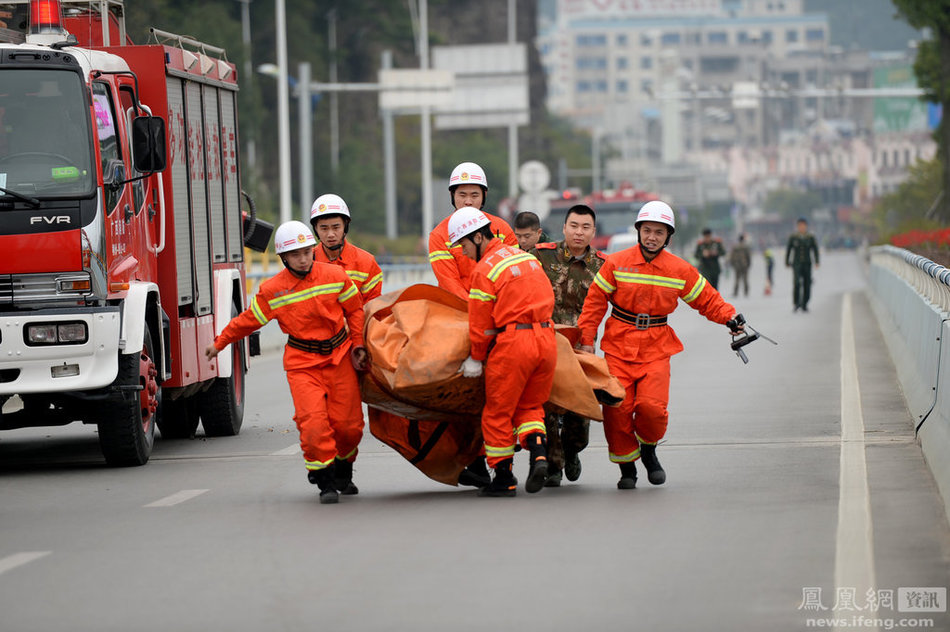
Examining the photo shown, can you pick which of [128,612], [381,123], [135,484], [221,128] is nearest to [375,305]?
[135,484]

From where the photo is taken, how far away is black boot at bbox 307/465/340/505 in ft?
35.9

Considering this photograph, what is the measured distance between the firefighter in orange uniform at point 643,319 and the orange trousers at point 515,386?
2.05ft

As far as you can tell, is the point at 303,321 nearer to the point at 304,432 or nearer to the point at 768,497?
the point at 304,432

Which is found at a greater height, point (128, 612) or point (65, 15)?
point (65, 15)

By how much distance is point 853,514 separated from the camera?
9.99 meters

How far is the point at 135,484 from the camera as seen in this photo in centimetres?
Result: 1224

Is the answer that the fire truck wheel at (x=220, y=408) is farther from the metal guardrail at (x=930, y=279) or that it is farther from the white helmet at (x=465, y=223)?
the metal guardrail at (x=930, y=279)

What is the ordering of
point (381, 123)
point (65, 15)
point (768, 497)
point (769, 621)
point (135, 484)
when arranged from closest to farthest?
1. point (769, 621)
2. point (768, 497)
3. point (135, 484)
4. point (65, 15)
5. point (381, 123)

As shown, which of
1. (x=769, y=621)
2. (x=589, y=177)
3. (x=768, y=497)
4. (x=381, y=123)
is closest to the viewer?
(x=769, y=621)

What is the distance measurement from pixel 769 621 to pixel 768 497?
139 inches

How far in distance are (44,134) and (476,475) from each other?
3.70m

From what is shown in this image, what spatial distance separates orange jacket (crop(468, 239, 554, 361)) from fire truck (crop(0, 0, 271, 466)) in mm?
2988

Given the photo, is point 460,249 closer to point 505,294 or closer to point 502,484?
point 505,294

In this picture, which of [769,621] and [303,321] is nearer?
[769,621]
